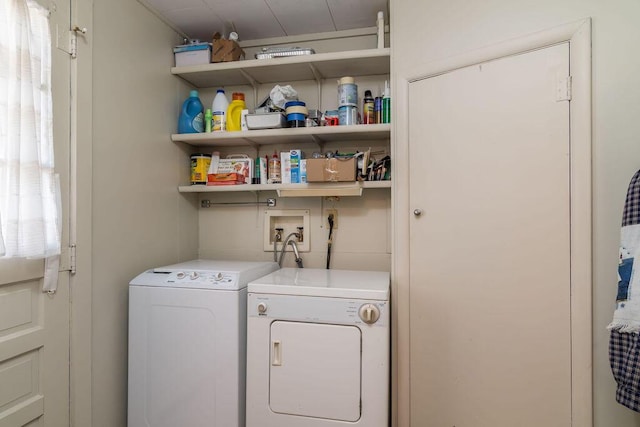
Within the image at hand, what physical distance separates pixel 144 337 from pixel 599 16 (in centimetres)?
233

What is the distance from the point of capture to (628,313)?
1.08 m

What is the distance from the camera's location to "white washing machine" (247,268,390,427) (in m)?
1.46

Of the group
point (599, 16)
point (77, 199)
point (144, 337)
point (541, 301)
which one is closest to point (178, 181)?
point (77, 199)

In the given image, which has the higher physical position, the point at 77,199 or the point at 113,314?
the point at 77,199

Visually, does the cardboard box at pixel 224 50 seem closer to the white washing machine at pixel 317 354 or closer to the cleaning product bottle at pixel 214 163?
the cleaning product bottle at pixel 214 163

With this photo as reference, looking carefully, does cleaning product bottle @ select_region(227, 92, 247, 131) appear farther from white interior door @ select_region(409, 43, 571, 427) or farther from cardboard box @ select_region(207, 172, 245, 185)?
white interior door @ select_region(409, 43, 571, 427)

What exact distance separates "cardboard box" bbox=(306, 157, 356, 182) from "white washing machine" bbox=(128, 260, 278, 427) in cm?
63

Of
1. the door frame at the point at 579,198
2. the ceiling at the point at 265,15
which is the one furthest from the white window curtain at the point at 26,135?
the door frame at the point at 579,198

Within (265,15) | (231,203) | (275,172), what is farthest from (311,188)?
(265,15)

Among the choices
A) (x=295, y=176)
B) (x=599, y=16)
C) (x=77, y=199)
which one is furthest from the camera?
(x=295, y=176)

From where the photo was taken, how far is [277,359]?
5.08 ft

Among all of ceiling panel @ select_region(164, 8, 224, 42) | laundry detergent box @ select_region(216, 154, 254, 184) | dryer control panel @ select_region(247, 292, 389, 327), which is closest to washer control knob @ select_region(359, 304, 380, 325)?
dryer control panel @ select_region(247, 292, 389, 327)

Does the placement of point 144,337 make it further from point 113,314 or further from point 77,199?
point 77,199

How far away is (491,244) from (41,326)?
187cm
